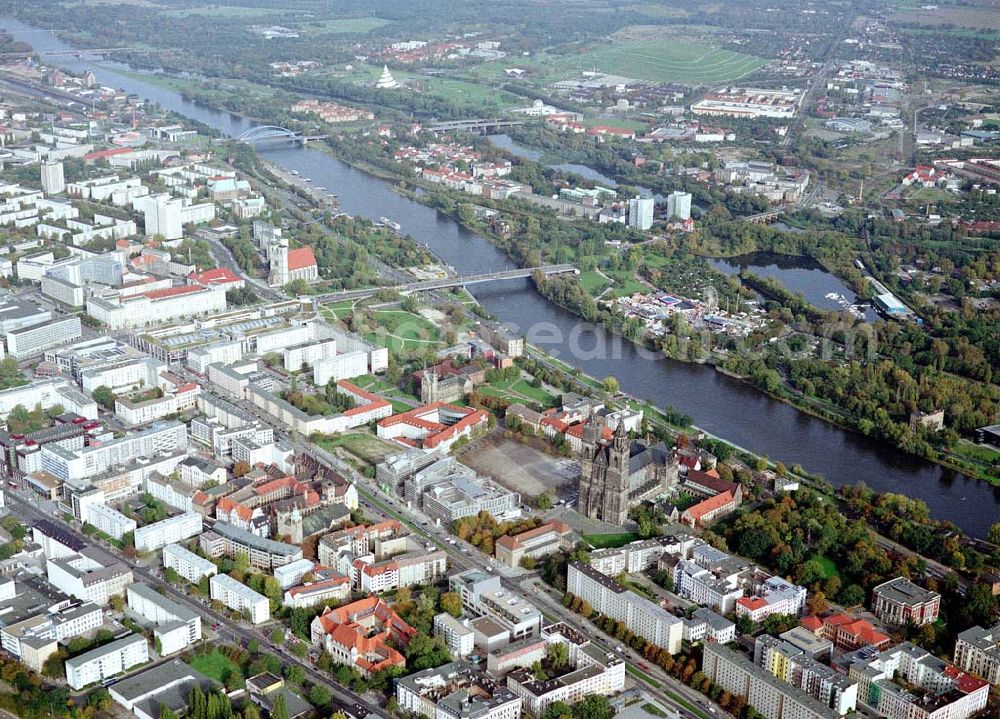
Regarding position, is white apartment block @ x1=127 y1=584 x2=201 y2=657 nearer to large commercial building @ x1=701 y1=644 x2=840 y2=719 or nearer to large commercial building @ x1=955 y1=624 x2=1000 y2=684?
large commercial building @ x1=701 y1=644 x2=840 y2=719

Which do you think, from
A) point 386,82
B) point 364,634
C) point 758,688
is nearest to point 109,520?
point 364,634

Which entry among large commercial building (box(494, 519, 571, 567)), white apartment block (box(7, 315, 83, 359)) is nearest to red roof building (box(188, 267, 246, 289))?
white apartment block (box(7, 315, 83, 359))

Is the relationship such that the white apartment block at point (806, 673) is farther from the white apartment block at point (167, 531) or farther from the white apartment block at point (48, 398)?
the white apartment block at point (48, 398)

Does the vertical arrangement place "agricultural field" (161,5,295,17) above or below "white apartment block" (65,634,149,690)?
above

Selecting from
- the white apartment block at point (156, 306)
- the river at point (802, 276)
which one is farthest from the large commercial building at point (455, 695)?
the river at point (802, 276)

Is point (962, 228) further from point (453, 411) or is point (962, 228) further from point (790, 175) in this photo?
point (453, 411)
